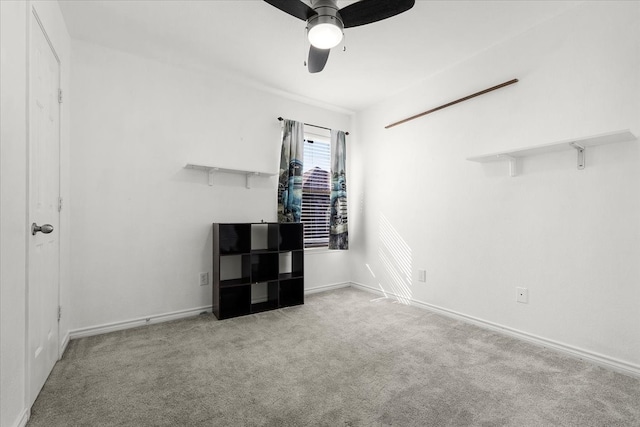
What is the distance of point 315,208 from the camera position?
4258 mm

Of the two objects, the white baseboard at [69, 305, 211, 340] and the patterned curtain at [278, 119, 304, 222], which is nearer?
the white baseboard at [69, 305, 211, 340]

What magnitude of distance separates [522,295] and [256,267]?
2709 mm

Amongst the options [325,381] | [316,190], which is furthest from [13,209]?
[316,190]

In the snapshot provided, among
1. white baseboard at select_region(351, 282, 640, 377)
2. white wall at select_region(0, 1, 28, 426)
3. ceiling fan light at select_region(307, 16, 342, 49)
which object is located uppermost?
ceiling fan light at select_region(307, 16, 342, 49)

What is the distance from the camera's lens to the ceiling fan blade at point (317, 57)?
211 cm

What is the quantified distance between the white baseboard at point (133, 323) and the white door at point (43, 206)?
50 centimetres

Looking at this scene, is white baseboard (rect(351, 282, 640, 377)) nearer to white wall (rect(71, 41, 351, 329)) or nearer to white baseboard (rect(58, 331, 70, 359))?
white wall (rect(71, 41, 351, 329))

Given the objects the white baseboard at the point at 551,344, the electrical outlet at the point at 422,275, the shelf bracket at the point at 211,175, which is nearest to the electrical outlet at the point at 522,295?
the white baseboard at the point at 551,344

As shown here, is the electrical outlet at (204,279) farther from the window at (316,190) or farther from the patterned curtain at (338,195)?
the patterned curtain at (338,195)

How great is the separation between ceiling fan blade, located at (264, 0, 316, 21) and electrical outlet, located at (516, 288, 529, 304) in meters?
2.71

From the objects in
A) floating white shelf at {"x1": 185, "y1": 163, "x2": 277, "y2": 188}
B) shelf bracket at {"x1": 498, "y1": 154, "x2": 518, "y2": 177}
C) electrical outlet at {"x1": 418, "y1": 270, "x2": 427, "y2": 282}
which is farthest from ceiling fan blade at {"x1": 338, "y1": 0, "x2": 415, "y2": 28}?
electrical outlet at {"x1": 418, "y1": 270, "x2": 427, "y2": 282}

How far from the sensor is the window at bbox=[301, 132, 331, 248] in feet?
13.6

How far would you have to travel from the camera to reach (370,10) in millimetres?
1793

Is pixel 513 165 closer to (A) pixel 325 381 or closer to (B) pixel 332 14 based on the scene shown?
(B) pixel 332 14
